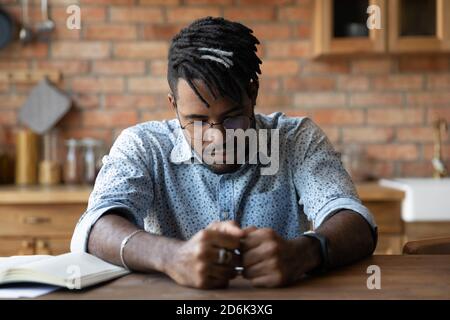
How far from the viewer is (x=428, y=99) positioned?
327cm

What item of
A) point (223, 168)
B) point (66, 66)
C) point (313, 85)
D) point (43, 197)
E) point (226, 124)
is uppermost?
point (66, 66)

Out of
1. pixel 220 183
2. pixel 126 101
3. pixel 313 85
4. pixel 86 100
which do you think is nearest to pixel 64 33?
pixel 86 100

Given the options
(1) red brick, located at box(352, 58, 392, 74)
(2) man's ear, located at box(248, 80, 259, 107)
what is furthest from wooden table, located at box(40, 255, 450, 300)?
(1) red brick, located at box(352, 58, 392, 74)

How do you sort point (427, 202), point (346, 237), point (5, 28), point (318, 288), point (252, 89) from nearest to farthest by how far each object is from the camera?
point (318, 288) → point (346, 237) → point (252, 89) → point (427, 202) → point (5, 28)

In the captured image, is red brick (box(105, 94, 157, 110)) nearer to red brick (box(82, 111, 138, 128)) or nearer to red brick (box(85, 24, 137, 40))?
red brick (box(82, 111, 138, 128))

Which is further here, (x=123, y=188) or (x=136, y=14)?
(x=136, y=14)

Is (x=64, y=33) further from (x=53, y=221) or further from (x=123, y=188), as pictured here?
(x=123, y=188)

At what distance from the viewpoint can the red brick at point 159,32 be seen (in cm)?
323

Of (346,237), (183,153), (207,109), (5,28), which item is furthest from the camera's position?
(5,28)

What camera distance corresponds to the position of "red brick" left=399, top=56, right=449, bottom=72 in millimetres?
3248

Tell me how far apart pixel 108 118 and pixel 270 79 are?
2.65ft

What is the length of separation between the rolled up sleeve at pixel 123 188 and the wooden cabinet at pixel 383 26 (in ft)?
5.17

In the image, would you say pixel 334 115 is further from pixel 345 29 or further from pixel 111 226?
pixel 111 226
